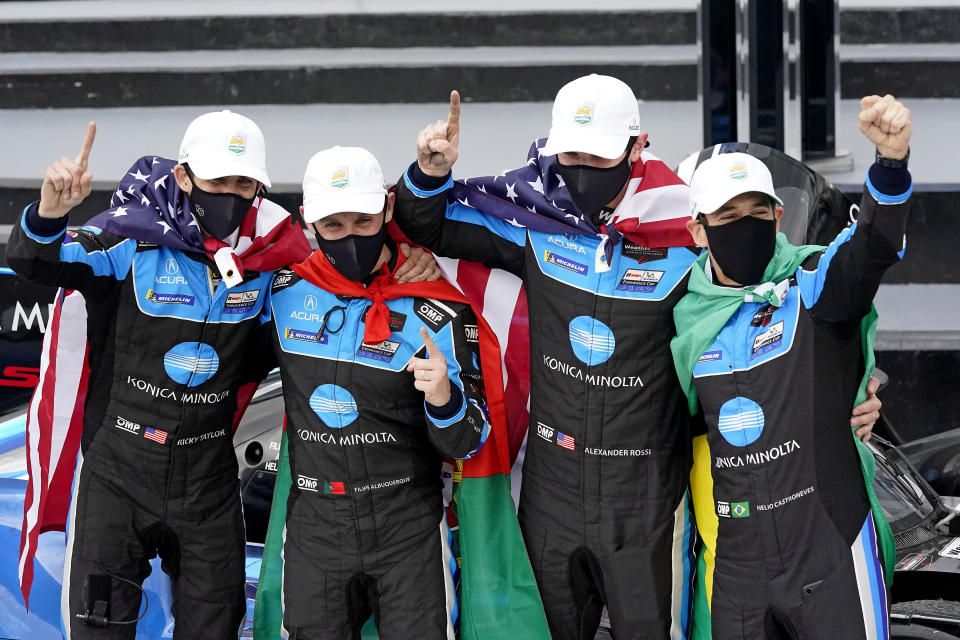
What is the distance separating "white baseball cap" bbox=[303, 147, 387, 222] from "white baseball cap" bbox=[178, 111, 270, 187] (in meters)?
0.20

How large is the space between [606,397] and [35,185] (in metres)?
6.35

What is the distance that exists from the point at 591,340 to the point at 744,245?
514 millimetres

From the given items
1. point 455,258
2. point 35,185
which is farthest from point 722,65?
point 35,185

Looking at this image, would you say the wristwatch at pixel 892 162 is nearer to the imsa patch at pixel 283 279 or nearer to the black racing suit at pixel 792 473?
the black racing suit at pixel 792 473

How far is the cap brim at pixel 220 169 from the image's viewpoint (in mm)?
3588

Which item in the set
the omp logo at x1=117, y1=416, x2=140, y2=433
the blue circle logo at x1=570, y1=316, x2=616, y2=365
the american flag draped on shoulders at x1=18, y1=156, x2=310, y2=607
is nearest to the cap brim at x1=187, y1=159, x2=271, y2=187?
the american flag draped on shoulders at x1=18, y1=156, x2=310, y2=607

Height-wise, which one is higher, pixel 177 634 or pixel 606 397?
pixel 606 397

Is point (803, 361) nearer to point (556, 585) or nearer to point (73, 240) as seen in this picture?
point (556, 585)

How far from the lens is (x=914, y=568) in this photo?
4059 mm

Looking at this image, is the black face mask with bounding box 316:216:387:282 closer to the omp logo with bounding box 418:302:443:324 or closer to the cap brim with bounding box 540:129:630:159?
the omp logo with bounding box 418:302:443:324

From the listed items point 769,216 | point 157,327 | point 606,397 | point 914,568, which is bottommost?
point 914,568

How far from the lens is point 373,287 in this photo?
3637 millimetres

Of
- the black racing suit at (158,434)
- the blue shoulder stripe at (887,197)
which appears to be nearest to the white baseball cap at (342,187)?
the black racing suit at (158,434)

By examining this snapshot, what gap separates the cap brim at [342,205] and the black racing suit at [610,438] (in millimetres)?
168
